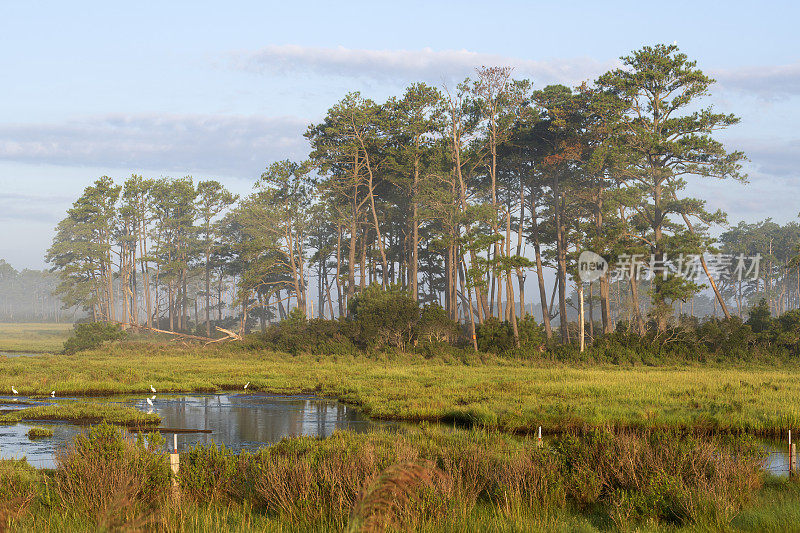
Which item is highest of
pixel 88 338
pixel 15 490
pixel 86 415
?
pixel 88 338

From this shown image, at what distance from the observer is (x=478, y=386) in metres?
28.8

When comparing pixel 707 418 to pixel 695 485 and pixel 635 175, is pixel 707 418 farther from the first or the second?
pixel 635 175

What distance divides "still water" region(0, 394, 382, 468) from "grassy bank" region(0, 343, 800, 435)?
1.64m

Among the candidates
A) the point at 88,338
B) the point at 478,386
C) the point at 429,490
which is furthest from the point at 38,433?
the point at 88,338

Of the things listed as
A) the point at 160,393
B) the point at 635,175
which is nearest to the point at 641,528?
the point at 160,393

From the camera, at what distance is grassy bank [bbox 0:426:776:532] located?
8938 millimetres

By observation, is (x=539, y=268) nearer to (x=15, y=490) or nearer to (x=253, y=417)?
(x=253, y=417)

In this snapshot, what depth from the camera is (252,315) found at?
317ft

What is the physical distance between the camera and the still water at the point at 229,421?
1747 cm

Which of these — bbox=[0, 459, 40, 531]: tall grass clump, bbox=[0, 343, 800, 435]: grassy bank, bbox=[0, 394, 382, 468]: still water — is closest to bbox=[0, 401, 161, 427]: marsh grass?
bbox=[0, 394, 382, 468]: still water

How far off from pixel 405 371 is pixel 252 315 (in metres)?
64.5

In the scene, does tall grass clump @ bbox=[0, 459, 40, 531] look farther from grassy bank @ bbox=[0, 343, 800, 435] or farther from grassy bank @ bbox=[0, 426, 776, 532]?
grassy bank @ bbox=[0, 343, 800, 435]

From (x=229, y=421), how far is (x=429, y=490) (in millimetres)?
14026

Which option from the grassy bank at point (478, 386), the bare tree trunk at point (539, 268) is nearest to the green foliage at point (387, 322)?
the grassy bank at point (478, 386)
